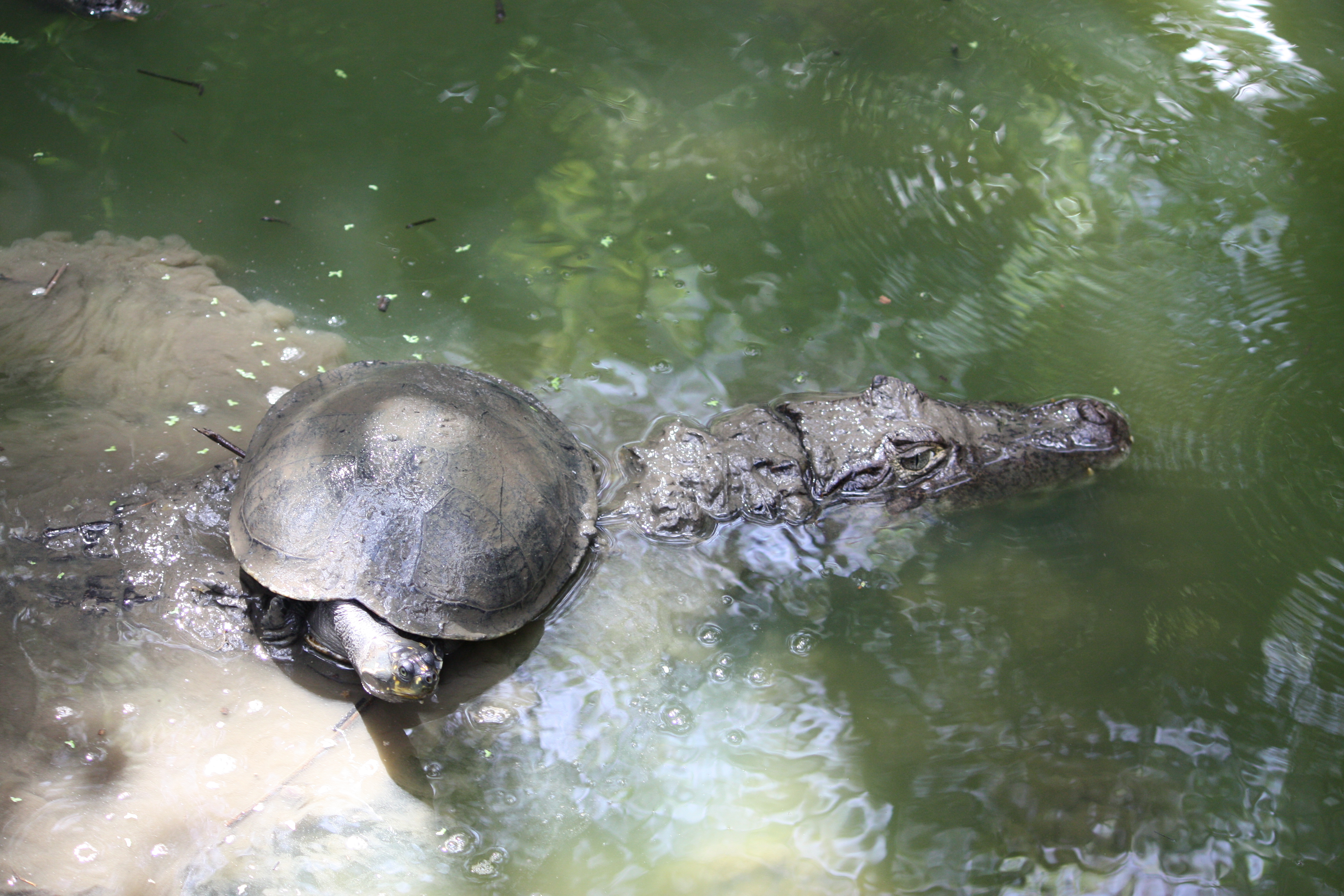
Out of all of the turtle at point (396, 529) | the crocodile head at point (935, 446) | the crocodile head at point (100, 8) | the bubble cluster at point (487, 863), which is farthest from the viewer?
the crocodile head at point (100, 8)

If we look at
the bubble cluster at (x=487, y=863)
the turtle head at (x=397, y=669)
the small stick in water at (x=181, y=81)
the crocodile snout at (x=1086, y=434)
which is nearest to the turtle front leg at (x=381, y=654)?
the turtle head at (x=397, y=669)

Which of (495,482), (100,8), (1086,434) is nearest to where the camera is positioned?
(495,482)

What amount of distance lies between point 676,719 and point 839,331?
2638mm

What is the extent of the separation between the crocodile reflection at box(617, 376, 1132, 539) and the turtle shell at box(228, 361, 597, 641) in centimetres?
63

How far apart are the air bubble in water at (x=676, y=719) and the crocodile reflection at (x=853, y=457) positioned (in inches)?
35.9

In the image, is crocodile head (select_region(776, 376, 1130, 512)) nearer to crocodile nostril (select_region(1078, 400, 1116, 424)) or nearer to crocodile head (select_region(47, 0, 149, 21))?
crocodile nostril (select_region(1078, 400, 1116, 424))

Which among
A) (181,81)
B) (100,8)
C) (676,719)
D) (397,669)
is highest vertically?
(100,8)

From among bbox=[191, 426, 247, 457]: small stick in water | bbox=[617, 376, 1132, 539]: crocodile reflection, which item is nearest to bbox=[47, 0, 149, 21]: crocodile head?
bbox=[191, 426, 247, 457]: small stick in water

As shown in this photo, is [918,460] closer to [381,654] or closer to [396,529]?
[396,529]

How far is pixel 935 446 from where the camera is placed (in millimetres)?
4316

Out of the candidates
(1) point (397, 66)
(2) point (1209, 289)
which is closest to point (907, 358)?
(2) point (1209, 289)

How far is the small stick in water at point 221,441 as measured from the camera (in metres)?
3.70

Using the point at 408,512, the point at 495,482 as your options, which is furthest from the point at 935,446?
the point at 408,512

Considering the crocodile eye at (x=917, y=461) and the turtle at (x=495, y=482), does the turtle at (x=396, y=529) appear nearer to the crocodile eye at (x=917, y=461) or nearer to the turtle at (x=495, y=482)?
the turtle at (x=495, y=482)
